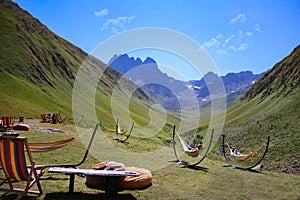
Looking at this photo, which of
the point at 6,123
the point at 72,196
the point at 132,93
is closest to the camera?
the point at 72,196

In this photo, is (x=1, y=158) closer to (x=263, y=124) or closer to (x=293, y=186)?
(x=293, y=186)

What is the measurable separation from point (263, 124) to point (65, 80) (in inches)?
2593

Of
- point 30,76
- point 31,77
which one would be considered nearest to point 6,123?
point 31,77

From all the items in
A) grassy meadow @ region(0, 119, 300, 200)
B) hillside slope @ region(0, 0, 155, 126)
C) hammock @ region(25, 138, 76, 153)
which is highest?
hillside slope @ region(0, 0, 155, 126)

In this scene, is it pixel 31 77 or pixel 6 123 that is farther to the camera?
pixel 31 77

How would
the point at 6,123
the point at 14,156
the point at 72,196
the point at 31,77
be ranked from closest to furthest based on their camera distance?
the point at 14,156 → the point at 72,196 → the point at 6,123 → the point at 31,77

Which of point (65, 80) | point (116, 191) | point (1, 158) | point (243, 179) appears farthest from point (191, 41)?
point (65, 80)

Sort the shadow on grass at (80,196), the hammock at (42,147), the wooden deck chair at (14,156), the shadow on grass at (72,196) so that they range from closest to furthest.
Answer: the wooden deck chair at (14,156) → the shadow on grass at (72,196) → the shadow on grass at (80,196) → the hammock at (42,147)

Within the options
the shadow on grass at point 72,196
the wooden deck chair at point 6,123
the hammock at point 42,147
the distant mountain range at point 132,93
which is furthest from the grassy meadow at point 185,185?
the wooden deck chair at point 6,123

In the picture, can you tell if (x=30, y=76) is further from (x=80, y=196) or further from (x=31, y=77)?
(x=80, y=196)

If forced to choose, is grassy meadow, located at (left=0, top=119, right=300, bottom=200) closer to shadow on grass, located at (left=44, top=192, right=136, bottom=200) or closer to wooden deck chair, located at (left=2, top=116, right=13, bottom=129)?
shadow on grass, located at (left=44, top=192, right=136, bottom=200)

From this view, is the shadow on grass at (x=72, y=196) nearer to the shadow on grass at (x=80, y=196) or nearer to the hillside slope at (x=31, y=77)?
the shadow on grass at (x=80, y=196)

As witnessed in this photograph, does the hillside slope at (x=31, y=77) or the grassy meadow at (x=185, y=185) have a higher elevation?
the hillside slope at (x=31, y=77)

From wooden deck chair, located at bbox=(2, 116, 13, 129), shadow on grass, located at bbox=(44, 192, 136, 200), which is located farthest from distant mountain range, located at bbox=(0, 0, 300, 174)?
wooden deck chair, located at bbox=(2, 116, 13, 129)
